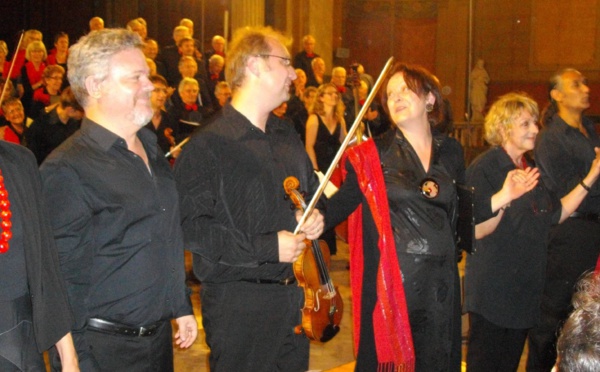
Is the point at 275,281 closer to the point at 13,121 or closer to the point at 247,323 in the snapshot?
the point at 247,323

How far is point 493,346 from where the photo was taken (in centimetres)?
338

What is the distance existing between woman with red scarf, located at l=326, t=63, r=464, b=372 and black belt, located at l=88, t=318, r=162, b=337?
885 mm

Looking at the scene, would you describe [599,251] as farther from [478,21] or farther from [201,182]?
[478,21]

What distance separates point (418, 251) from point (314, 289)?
17.5 inches

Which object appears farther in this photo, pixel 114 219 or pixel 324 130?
pixel 324 130

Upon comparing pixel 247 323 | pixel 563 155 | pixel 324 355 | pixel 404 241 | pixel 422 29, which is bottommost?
pixel 324 355

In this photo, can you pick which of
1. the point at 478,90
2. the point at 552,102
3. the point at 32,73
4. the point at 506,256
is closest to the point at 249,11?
the point at 32,73

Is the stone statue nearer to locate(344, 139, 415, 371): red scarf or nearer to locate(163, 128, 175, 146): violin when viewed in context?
locate(163, 128, 175, 146): violin

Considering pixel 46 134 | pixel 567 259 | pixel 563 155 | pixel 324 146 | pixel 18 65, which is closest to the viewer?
pixel 567 259

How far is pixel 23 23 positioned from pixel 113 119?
11771 millimetres

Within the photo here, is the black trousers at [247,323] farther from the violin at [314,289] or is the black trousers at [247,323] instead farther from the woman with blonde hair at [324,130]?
the woman with blonde hair at [324,130]

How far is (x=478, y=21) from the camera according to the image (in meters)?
17.2

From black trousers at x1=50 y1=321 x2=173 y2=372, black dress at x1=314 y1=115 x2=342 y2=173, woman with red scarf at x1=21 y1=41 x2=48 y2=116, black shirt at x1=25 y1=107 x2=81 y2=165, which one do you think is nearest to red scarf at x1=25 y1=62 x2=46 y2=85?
woman with red scarf at x1=21 y1=41 x2=48 y2=116

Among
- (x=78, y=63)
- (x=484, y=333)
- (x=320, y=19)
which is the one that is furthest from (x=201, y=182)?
(x=320, y=19)
